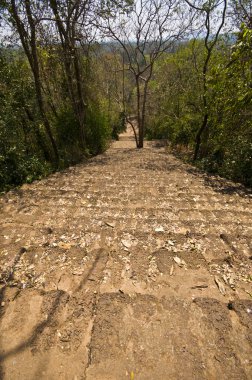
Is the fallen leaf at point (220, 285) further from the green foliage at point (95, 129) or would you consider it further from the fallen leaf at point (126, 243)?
the green foliage at point (95, 129)

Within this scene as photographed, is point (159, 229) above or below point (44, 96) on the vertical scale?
below

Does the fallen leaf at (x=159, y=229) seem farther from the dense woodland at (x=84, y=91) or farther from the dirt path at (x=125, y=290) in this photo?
the dense woodland at (x=84, y=91)

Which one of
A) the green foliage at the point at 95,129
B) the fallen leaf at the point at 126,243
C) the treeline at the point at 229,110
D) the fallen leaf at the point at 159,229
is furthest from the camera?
the green foliage at the point at 95,129

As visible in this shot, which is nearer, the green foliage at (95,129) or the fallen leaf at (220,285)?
the fallen leaf at (220,285)

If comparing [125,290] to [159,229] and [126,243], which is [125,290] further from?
[159,229]

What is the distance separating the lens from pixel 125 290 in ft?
6.04

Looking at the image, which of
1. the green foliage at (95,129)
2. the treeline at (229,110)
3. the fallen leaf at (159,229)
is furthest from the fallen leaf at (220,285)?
the green foliage at (95,129)

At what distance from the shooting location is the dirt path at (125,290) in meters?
1.35

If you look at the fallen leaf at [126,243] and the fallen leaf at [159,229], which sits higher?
the fallen leaf at [159,229]

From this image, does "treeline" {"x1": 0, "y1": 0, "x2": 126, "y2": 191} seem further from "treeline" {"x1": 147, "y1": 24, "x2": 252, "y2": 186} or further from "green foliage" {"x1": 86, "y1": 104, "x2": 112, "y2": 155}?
"treeline" {"x1": 147, "y1": 24, "x2": 252, "y2": 186}

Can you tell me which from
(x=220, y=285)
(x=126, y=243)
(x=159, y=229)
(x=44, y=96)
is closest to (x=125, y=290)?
(x=126, y=243)

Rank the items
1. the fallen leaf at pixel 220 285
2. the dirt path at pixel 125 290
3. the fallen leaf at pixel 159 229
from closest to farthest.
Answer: the dirt path at pixel 125 290 < the fallen leaf at pixel 220 285 < the fallen leaf at pixel 159 229

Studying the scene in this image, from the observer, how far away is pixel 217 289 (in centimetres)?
186

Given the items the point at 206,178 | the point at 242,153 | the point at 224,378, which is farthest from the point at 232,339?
the point at 242,153
